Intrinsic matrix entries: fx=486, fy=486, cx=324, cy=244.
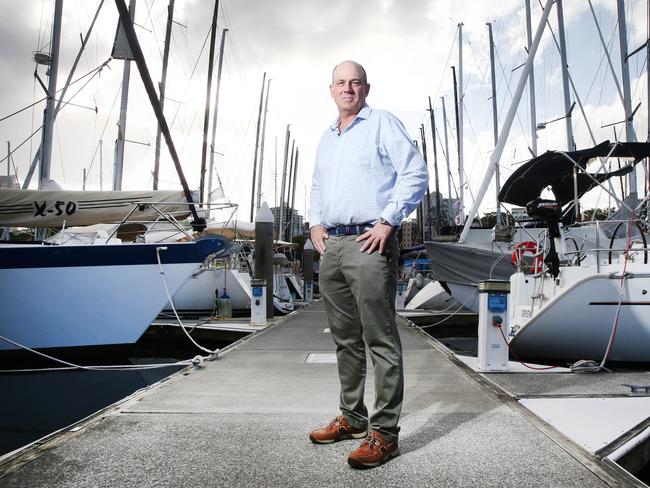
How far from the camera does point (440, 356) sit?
584 centimetres

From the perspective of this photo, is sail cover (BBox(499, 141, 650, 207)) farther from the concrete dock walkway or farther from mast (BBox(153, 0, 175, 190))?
mast (BBox(153, 0, 175, 190))

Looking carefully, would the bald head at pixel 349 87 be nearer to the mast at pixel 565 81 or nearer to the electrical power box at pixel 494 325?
the electrical power box at pixel 494 325

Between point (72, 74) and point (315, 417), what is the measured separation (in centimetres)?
1169

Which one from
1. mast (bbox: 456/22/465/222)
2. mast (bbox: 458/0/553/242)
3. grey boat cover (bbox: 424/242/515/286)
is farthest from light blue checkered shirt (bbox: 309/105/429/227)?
mast (bbox: 456/22/465/222)

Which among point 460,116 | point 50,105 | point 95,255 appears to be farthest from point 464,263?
point 460,116

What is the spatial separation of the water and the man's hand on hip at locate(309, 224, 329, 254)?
11.8 ft

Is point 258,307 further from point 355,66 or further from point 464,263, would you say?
point 355,66

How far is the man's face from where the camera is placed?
8.13ft

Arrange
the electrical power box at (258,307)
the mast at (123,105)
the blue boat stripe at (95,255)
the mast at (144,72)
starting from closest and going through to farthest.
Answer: the mast at (144,72) → the blue boat stripe at (95,255) → the electrical power box at (258,307) → the mast at (123,105)

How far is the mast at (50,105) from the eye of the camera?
9.95 meters

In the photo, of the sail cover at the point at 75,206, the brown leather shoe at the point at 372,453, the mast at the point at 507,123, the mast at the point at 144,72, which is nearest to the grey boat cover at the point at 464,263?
the mast at the point at 507,123

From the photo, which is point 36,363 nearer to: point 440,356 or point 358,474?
point 440,356

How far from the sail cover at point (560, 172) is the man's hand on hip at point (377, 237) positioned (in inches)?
212

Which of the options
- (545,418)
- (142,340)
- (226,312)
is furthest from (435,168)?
→ (545,418)
